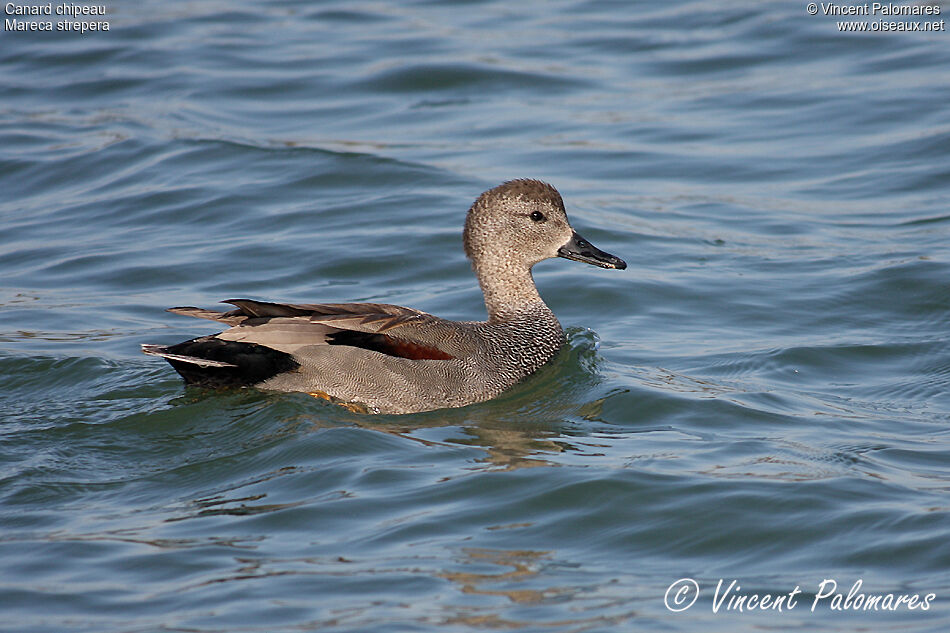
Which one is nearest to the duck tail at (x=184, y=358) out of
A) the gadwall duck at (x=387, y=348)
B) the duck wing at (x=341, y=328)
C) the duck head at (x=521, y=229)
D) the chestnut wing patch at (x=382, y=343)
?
the gadwall duck at (x=387, y=348)

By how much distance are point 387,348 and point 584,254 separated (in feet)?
5.58

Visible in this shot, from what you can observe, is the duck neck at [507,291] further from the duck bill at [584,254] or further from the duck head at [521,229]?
the duck bill at [584,254]

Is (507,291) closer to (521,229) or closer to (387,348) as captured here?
(521,229)

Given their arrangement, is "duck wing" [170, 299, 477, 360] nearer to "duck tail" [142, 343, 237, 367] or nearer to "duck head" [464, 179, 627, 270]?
"duck tail" [142, 343, 237, 367]

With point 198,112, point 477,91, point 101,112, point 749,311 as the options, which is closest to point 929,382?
point 749,311

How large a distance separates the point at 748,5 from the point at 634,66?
261 cm

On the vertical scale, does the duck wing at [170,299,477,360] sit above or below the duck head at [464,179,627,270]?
below

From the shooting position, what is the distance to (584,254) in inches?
322

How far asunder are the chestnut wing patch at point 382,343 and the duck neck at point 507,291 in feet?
3.40

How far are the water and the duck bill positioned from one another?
0.64 meters

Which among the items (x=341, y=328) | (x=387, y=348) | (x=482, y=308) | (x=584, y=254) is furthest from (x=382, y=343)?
(x=482, y=308)

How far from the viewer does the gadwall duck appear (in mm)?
6910

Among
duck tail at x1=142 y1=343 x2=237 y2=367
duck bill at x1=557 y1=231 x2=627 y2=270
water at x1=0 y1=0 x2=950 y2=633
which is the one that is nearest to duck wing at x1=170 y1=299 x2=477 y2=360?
duck tail at x1=142 y1=343 x2=237 y2=367

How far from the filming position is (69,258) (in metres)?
10.5
